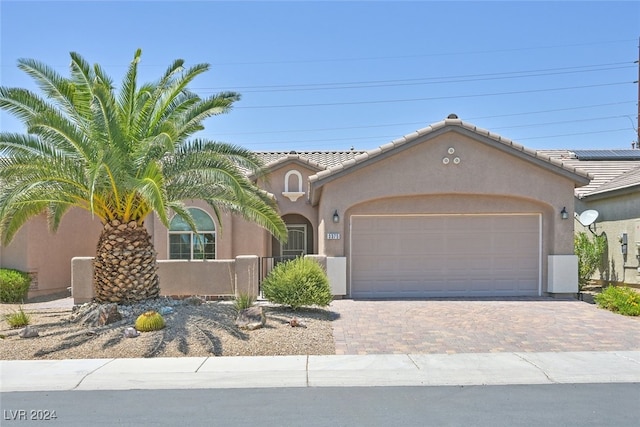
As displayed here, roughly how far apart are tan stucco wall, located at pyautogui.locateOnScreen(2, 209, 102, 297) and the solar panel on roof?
20.3 m

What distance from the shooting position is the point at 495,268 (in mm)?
14273

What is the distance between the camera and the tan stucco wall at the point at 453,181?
45.4 feet

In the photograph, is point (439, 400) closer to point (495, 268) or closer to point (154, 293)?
point (154, 293)

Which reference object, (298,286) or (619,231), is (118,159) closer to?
(298,286)

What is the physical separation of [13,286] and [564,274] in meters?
16.0

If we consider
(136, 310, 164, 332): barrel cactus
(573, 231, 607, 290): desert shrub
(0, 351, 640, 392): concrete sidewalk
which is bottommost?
(0, 351, 640, 392): concrete sidewalk

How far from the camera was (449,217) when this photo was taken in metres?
14.3

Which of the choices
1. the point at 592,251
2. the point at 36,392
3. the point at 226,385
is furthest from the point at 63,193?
the point at 592,251

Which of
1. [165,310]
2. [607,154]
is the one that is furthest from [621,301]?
[607,154]

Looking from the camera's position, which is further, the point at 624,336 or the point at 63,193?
the point at 63,193

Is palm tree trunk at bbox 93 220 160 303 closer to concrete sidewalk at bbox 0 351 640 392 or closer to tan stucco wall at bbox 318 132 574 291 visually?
concrete sidewalk at bbox 0 351 640 392

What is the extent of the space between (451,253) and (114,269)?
915cm

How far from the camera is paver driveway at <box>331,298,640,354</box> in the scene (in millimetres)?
8758

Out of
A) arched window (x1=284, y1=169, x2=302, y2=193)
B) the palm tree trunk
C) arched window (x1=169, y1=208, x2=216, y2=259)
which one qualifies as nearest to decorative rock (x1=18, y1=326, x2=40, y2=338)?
the palm tree trunk
